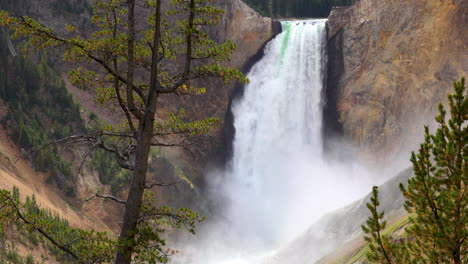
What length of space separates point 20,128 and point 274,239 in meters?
19.1

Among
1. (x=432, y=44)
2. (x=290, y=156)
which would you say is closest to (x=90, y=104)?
(x=290, y=156)

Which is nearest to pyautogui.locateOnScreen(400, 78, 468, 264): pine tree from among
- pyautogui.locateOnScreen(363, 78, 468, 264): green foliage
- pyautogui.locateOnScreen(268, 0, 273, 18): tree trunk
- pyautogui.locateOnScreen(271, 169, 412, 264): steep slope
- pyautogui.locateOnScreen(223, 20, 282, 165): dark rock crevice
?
pyautogui.locateOnScreen(363, 78, 468, 264): green foliage

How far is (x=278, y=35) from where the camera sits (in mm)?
42969

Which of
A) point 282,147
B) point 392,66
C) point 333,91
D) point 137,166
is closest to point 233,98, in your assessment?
point 282,147

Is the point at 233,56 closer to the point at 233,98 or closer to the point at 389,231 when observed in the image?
the point at 233,98

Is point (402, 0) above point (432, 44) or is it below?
above

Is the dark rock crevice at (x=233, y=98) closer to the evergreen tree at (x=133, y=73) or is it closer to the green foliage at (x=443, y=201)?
the evergreen tree at (x=133, y=73)

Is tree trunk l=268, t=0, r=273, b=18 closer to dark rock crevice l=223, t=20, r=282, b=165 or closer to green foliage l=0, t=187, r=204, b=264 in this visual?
dark rock crevice l=223, t=20, r=282, b=165

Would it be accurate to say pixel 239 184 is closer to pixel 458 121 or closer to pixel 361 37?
pixel 361 37

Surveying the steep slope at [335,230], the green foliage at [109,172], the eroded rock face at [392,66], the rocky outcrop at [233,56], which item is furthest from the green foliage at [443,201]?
Result: the rocky outcrop at [233,56]

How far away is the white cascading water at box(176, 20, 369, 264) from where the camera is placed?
3691 cm

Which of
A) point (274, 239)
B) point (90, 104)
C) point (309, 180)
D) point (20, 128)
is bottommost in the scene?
point (274, 239)

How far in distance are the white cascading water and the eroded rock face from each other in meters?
1.97

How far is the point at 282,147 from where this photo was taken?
40312 millimetres
